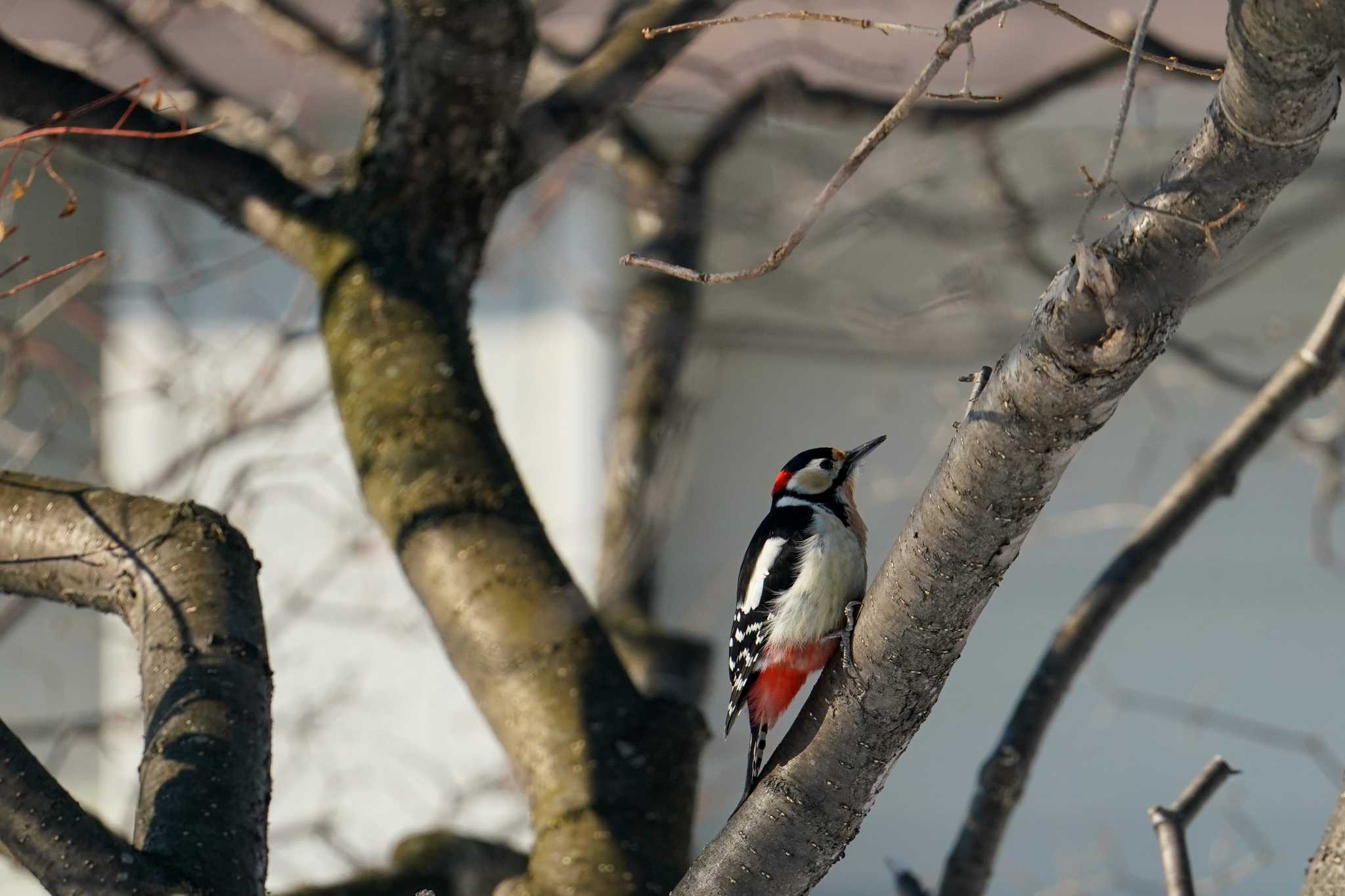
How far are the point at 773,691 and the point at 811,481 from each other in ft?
1.93

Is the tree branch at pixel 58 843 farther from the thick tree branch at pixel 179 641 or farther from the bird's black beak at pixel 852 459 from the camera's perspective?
the bird's black beak at pixel 852 459

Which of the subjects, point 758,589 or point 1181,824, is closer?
point 1181,824

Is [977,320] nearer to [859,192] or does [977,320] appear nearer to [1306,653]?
[859,192]

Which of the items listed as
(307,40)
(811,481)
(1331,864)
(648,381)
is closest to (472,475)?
(811,481)

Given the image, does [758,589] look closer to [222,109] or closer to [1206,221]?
[1206,221]

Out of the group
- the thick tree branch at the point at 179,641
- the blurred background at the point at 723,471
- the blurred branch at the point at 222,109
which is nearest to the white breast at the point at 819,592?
the thick tree branch at the point at 179,641

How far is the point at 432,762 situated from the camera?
21.9 ft

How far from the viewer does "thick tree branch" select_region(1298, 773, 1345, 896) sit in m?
1.54

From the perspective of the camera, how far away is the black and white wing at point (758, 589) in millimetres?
2639

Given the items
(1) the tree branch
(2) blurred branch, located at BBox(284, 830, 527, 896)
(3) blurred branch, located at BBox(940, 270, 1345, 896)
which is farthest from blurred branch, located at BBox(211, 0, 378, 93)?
(1) the tree branch

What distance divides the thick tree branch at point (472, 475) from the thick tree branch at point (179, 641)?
371mm

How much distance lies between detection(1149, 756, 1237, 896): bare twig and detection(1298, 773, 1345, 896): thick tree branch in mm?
579

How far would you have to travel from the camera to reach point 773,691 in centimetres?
268

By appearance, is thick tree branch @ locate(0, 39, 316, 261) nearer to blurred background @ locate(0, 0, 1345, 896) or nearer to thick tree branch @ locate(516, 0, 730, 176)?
thick tree branch @ locate(516, 0, 730, 176)
